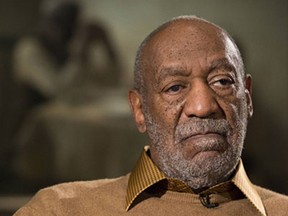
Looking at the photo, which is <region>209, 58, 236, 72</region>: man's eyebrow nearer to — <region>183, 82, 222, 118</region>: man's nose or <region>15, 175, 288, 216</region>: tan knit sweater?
<region>183, 82, 222, 118</region>: man's nose

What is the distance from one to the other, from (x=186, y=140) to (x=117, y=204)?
36 centimetres

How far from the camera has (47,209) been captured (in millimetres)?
2355

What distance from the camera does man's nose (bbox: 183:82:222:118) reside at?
2.20 meters

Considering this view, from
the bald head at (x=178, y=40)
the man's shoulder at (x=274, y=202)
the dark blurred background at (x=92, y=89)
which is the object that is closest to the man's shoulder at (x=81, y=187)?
the bald head at (x=178, y=40)

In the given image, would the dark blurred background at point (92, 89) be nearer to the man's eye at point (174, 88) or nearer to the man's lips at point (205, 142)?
the man's eye at point (174, 88)

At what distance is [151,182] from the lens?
234 cm

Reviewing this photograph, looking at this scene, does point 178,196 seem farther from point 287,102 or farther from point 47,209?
point 287,102

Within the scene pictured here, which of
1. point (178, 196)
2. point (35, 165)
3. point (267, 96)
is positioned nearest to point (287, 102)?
point (267, 96)

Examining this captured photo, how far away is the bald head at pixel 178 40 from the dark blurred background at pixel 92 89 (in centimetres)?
272

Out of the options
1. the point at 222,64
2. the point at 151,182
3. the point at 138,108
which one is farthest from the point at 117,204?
the point at 222,64

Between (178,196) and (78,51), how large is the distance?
309cm

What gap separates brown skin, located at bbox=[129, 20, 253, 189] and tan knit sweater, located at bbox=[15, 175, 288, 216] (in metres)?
0.08

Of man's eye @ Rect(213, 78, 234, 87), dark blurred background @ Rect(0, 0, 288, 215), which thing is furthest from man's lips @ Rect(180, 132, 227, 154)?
dark blurred background @ Rect(0, 0, 288, 215)

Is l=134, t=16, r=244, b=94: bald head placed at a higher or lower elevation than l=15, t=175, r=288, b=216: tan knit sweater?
higher
